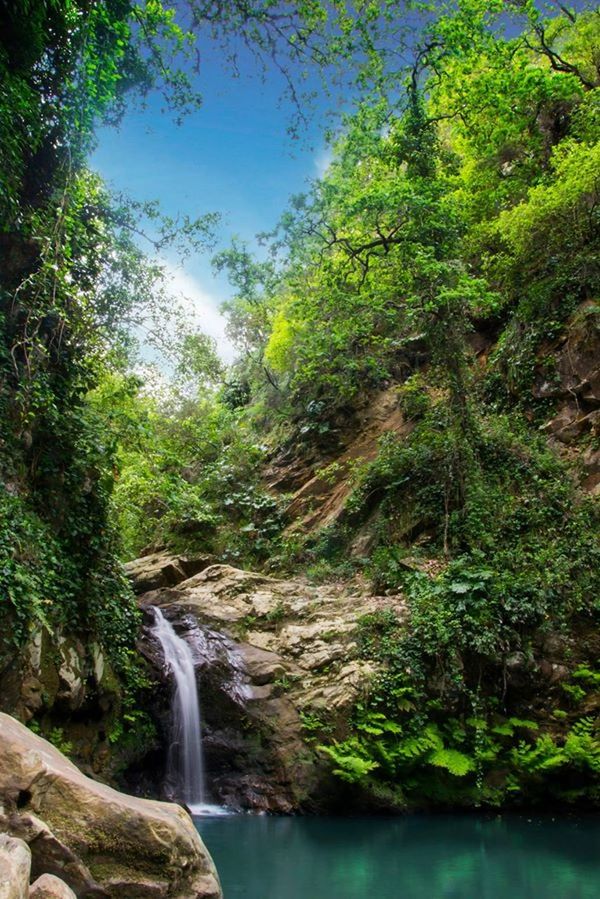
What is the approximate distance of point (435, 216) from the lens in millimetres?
12406

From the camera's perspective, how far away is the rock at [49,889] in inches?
114

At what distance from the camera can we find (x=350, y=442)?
16.2 metres

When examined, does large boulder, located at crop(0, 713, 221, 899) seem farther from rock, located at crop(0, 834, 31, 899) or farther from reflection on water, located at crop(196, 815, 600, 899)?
reflection on water, located at crop(196, 815, 600, 899)

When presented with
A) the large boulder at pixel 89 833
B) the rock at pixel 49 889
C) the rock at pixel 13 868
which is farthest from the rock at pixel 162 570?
the rock at pixel 13 868

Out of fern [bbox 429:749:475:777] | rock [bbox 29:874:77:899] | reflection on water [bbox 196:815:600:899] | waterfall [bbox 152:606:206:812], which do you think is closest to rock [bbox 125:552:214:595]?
waterfall [bbox 152:606:206:812]

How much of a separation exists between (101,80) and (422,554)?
9.47 meters

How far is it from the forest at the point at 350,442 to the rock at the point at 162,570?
4.4 inches

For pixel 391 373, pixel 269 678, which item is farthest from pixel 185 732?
pixel 391 373

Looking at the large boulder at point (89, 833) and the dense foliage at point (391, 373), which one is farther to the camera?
the dense foliage at point (391, 373)

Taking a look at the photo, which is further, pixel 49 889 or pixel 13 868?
pixel 49 889

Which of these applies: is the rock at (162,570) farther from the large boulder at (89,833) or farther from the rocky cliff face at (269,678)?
the large boulder at (89,833)

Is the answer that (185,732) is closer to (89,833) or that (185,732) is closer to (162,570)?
(162,570)

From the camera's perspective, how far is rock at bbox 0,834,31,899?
102 inches

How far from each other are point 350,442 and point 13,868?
13.9 m
